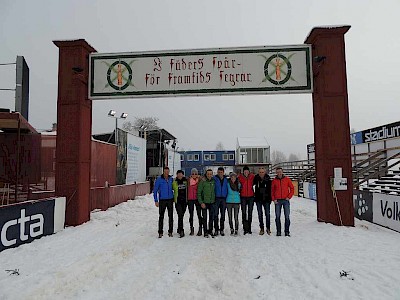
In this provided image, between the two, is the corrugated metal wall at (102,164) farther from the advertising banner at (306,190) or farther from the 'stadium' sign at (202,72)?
the advertising banner at (306,190)

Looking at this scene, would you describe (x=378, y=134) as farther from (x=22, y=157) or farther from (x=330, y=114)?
(x=22, y=157)

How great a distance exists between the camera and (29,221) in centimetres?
685

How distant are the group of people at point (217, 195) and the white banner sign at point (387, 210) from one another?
2.86 metres

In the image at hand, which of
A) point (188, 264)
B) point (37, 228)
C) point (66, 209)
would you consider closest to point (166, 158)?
point (66, 209)

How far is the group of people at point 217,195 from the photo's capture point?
Result: 752cm

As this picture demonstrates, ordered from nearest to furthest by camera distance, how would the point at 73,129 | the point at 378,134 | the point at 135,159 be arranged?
1. the point at 73,129
2. the point at 135,159
3. the point at 378,134

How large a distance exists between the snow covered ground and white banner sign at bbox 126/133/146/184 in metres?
9.98

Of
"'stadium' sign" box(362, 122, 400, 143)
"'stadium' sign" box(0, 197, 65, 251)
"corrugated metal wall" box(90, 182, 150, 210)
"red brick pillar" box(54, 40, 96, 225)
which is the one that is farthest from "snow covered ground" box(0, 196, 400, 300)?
"'stadium' sign" box(362, 122, 400, 143)

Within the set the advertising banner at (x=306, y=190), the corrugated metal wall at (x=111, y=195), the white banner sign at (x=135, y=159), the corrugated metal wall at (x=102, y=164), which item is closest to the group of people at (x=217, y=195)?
the corrugated metal wall at (x=111, y=195)

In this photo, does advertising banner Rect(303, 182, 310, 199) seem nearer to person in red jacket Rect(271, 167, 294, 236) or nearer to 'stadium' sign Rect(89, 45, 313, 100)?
'stadium' sign Rect(89, 45, 313, 100)

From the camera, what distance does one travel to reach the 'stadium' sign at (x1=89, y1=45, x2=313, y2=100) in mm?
9062

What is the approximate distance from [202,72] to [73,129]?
4337 millimetres

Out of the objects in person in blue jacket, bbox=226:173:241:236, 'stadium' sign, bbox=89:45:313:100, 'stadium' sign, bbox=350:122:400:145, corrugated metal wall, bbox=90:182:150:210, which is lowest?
corrugated metal wall, bbox=90:182:150:210

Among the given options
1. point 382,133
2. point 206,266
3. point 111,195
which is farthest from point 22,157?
point 382,133
